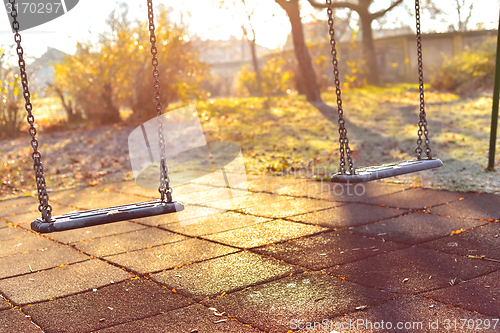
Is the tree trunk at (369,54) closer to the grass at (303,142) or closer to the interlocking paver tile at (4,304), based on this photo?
the grass at (303,142)

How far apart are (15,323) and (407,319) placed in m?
2.11

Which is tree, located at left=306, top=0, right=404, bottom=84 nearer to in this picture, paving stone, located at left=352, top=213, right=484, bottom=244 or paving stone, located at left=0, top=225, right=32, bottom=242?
paving stone, located at left=352, top=213, right=484, bottom=244

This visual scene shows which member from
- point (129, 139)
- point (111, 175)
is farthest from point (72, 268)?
point (129, 139)

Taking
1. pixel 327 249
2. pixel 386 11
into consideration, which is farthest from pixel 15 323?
pixel 386 11

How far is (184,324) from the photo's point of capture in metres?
2.63

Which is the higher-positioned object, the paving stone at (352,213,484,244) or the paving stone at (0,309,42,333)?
the paving stone at (0,309,42,333)

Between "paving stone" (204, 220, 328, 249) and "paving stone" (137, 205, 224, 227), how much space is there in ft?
2.40

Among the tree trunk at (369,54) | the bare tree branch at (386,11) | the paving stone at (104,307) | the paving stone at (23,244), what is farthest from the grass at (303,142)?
the tree trunk at (369,54)

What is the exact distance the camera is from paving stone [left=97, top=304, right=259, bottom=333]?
255cm

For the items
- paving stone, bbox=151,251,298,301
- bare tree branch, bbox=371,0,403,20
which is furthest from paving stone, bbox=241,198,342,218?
bare tree branch, bbox=371,0,403,20

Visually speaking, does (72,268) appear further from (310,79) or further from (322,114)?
(310,79)

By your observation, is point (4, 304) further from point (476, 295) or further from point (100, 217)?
point (476, 295)

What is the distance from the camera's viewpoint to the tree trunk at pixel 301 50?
13.9 meters

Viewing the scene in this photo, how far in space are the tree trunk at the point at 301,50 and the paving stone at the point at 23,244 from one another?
426 inches
